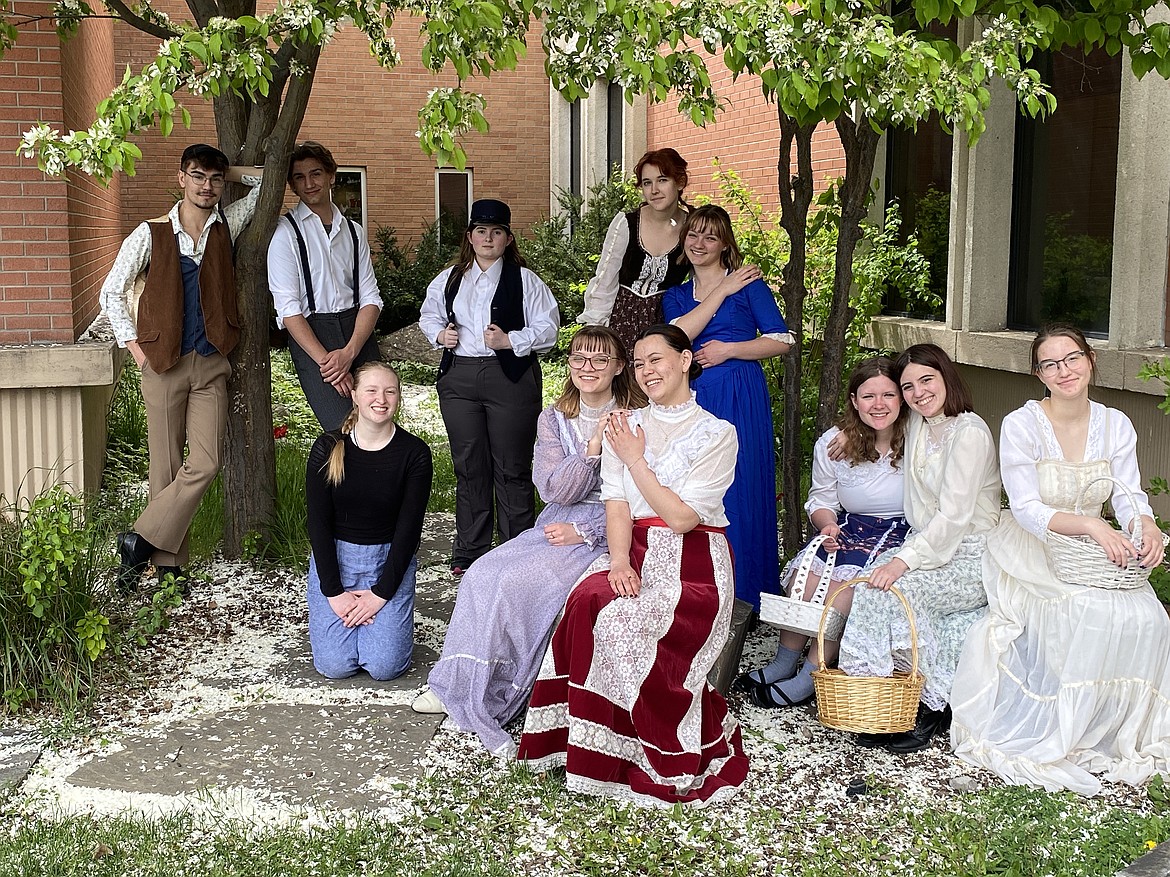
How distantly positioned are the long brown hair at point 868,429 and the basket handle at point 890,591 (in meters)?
0.56

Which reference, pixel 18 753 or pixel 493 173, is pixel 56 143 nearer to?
pixel 18 753

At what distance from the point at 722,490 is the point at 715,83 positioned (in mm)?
8316

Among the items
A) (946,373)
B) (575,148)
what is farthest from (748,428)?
(575,148)

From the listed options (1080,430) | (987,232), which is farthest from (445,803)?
(987,232)

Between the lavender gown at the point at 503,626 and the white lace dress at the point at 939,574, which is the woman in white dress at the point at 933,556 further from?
the lavender gown at the point at 503,626

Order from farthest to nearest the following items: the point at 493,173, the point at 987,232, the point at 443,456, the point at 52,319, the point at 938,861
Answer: the point at 493,173
the point at 443,456
the point at 987,232
the point at 52,319
the point at 938,861

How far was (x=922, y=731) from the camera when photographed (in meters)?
4.32

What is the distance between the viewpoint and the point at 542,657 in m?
4.42

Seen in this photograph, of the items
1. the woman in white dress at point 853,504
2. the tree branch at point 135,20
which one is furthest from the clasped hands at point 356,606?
the tree branch at point 135,20

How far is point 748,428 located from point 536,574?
4.55 feet

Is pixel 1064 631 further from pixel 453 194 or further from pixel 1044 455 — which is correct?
pixel 453 194

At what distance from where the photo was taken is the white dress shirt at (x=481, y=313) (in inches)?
238

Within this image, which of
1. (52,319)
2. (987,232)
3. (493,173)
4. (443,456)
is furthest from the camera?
(493,173)

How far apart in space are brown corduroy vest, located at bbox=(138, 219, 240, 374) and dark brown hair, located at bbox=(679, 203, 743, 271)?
7.21 feet
